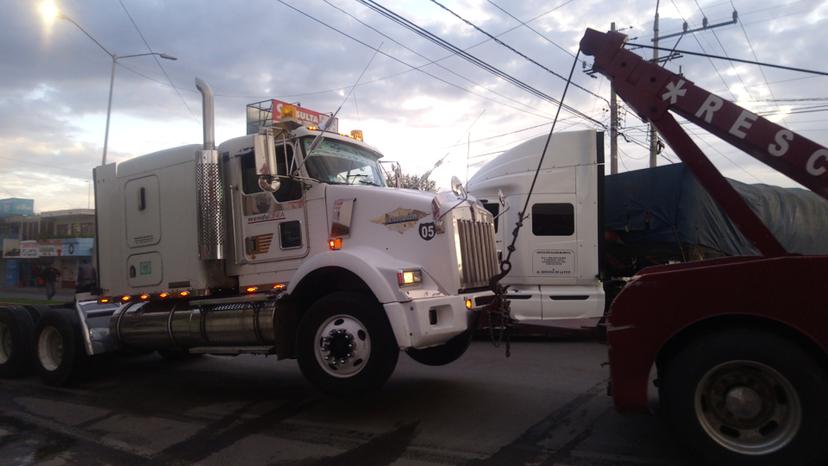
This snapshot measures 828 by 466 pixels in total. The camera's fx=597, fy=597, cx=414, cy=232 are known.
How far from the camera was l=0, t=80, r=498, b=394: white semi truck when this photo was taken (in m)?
5.59

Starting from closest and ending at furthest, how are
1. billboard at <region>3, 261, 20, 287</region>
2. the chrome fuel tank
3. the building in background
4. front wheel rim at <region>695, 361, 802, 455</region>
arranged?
front wheel rim at <region>695, 361, 802, 455</region> → the chrome fuel tank → the building in background → billboard at <region>3, 261, 20, 287</region>

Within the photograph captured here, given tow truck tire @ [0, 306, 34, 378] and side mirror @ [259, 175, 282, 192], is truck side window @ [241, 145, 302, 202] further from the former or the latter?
tow truck tire @ [0, 306, 34, 378]

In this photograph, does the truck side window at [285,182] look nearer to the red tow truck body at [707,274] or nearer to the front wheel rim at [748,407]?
the red tow truck body at [707,274]

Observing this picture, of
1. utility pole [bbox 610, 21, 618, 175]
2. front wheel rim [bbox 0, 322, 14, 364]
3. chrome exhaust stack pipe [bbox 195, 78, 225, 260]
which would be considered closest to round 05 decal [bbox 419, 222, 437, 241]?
chrome exhaust stack pipe [bbox 195, 78, 225, 260]

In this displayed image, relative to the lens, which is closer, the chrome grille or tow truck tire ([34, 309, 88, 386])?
the chrome grille

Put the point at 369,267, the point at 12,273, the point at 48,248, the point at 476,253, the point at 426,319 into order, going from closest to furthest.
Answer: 1. the point at 426,319
2. the point at 369,267
3. the point at 476,253
4. the point at 48,248
5. the point at 12,273

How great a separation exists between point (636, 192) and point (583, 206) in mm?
1833

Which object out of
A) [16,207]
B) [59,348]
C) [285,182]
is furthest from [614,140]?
[16,207]

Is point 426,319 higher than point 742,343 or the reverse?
higher

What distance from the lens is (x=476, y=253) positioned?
255 inches

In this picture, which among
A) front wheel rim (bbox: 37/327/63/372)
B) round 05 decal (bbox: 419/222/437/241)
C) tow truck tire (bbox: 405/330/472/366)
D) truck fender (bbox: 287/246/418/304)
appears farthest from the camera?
front wheel rim (bbox: 37/327/63/372)

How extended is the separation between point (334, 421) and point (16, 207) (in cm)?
7141

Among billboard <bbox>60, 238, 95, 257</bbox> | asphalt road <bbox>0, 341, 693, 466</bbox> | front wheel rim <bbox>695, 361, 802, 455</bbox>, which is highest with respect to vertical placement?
billboard <bbox>60, 238, 95, 257</bbox>

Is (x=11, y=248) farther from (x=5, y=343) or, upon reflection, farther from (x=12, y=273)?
(x=5, y=343)
